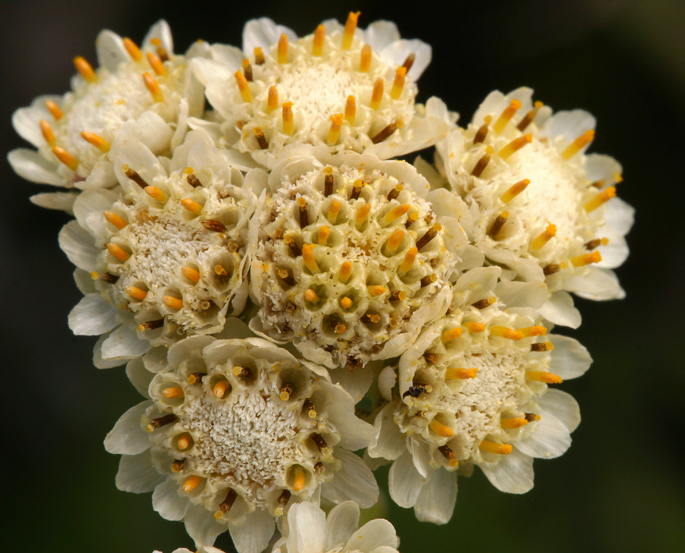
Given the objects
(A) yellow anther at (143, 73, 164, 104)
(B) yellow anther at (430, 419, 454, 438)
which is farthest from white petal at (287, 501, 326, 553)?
(A) yellow anther at (143, 73, 164, 104)

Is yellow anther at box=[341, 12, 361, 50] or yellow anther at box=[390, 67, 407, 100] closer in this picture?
yellow anther at box=[390, 67, 407, 100]

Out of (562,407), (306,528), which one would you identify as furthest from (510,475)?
(306,528)

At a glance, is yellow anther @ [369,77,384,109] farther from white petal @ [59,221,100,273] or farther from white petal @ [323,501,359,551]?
white petal @ [323,501,359,551]

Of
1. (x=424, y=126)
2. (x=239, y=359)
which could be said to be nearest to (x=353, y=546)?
(x=239, y=359)

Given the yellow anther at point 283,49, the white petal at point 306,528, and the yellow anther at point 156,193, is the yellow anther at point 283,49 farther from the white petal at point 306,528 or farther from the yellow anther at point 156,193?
the white petal at point 306,528

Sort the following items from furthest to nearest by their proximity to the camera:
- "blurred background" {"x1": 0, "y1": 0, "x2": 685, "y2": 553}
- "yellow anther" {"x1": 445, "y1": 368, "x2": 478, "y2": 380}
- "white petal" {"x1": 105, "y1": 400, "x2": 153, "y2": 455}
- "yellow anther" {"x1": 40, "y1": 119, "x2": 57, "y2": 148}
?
1. "blurred background" {"x1": 0, "y1": 0, "x2": 685, "y2": 553}
2. "yellow anther" {"x1": 40, "y1": 119, "x2": 57, "y2": 148}
3. "white petal" {"x1": 105, "y1": 400, "x2": 153, "y2": 455}
4. "yellow anther" {"x1": 445, "y1": 368, "x2": 478, "y2": 380}

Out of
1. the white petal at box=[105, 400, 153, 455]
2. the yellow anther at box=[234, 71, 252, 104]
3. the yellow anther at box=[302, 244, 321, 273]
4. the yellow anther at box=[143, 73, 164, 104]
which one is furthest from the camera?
the yellow anther at box=[143, 73, 164, 104]

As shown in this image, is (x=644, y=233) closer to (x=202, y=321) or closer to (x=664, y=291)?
(x=664, y=291)

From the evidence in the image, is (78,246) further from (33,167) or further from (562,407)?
(562,407)
